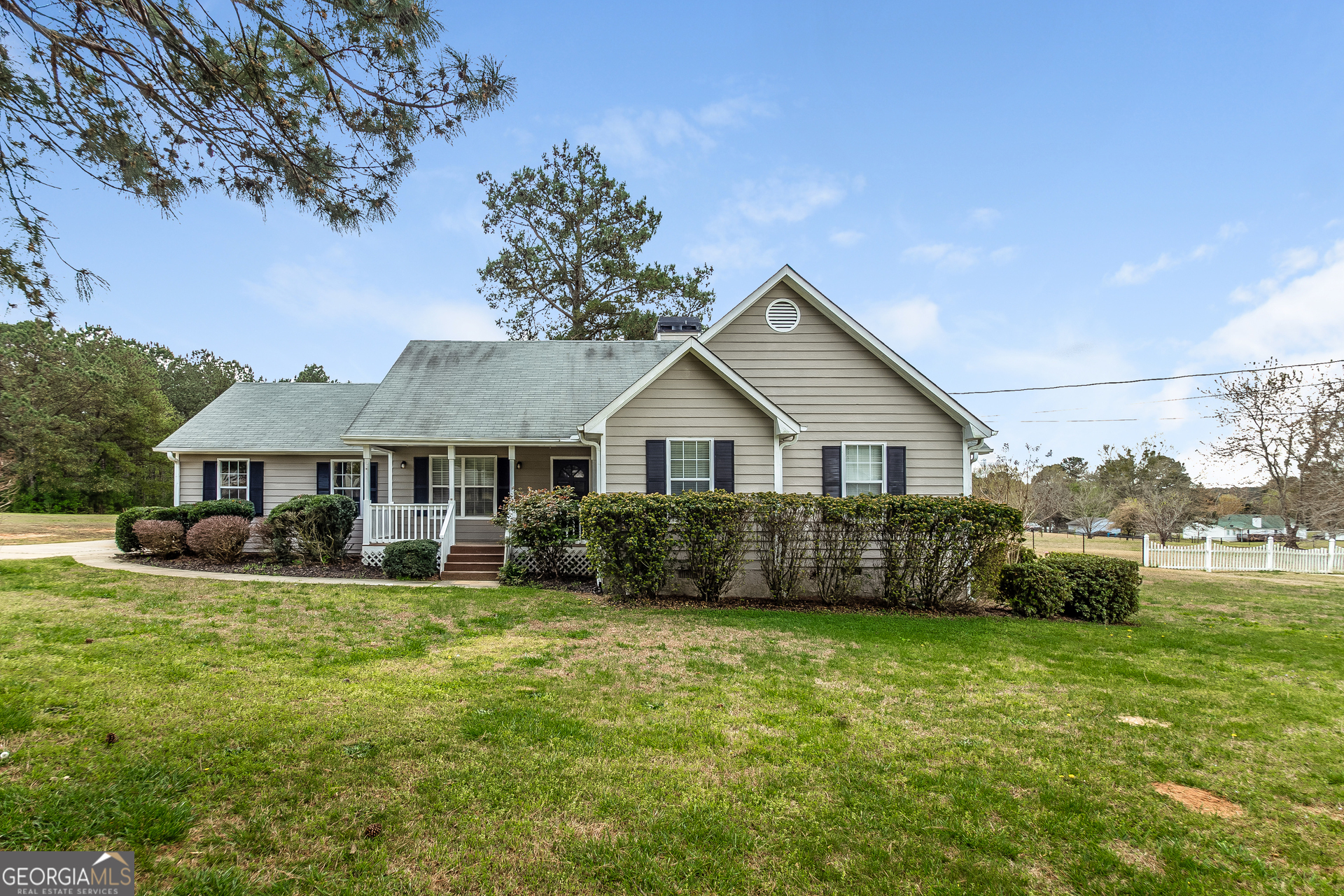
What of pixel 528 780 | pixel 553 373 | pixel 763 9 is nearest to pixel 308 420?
pixel 553 373

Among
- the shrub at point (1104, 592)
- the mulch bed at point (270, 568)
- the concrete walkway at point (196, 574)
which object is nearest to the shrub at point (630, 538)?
the concrete walkway at point (196, 574)

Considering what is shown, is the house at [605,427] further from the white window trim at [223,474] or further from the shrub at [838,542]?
the shrub at [838,542]

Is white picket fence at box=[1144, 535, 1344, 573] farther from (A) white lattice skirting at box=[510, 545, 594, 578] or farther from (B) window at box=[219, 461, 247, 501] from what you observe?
(B) window at box=[219, 461, 247, 501]

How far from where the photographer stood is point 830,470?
39.7ft

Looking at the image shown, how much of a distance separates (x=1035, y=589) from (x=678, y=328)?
11236 mm

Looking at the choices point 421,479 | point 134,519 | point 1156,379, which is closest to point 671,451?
point 421,479

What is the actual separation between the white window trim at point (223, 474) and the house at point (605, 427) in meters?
0.04

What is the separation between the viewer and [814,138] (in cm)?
1522

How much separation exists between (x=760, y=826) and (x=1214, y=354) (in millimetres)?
33968

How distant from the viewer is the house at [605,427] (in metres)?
11.4

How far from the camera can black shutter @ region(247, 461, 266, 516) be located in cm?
1634

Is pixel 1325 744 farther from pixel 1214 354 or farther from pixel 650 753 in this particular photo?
pixel 1214 354

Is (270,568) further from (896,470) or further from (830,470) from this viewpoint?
(896,470)

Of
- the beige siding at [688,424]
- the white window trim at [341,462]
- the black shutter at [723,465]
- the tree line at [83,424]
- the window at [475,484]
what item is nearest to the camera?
the black shutter at [723,465]
